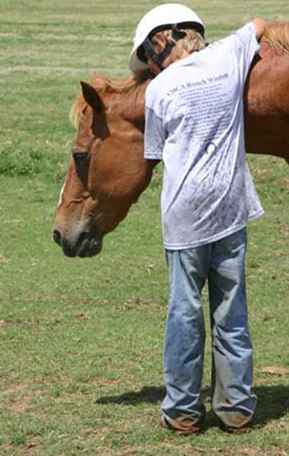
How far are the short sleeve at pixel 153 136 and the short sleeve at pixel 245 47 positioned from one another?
0.45m

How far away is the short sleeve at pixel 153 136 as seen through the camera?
209 inches

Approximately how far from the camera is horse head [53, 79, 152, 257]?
561 cm

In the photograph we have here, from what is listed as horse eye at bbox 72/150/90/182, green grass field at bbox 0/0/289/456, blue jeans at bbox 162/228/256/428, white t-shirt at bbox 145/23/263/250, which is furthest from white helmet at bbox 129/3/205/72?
green grass field at bbox 0/0/289/456

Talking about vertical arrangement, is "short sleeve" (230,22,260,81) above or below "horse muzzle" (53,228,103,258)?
above

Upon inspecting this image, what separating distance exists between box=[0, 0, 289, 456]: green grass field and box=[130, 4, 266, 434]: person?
0.89 ft

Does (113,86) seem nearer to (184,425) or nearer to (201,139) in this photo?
(201,139)

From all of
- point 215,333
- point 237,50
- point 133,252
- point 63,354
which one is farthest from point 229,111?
point 133,252

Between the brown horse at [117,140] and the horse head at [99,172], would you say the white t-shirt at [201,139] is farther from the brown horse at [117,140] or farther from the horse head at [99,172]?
the horse head at [99,172]

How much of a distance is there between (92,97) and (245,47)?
0.76 m

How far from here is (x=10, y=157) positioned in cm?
1355

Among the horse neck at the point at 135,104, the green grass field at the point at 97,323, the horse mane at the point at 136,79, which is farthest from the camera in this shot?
the green grass field at the point at 97,323

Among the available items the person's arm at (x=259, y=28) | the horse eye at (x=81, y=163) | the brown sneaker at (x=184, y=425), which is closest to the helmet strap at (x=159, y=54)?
the person's arm at (x=259, y=28)

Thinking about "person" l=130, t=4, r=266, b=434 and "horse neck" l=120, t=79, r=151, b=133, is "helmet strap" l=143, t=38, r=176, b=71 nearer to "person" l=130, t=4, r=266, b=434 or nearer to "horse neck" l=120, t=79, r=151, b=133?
"person" l=130, t=4, r=266, b=434

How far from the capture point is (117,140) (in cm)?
564
